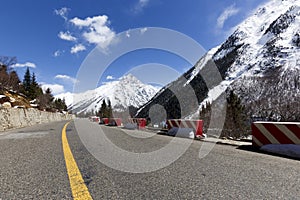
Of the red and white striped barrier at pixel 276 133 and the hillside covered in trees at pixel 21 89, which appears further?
the hillside covered in trees at pixel 21 89

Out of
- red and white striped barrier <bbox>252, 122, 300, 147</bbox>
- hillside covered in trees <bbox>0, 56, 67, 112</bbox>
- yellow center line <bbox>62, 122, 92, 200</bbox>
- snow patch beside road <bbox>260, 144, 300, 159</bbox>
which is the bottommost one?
snow patch beside road <bbox>260, 144, 300, 159</bbox>

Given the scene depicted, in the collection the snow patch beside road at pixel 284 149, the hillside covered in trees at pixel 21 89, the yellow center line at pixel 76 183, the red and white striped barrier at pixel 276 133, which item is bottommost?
the snow patch beside road at pixel 284 149

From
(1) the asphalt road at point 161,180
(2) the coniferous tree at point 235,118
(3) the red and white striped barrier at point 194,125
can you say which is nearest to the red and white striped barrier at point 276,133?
(1) the asphalt road at point 161,180

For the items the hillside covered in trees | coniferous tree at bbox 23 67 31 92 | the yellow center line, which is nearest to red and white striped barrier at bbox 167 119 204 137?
the yellow center line

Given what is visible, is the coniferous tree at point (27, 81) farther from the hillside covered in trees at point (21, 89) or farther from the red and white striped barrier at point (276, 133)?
the red and white striped barrier at point (276, 133)

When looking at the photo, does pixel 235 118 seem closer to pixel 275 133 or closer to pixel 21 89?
pixel 275 133

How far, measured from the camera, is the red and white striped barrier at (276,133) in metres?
5.78

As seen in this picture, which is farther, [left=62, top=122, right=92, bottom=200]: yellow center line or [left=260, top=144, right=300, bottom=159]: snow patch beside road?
[left=260, top=144, right=300, bottom=159]: snow patch beside road

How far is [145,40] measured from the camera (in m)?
16.5

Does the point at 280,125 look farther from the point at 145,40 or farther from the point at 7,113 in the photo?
the point at 7,113

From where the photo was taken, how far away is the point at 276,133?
626cm

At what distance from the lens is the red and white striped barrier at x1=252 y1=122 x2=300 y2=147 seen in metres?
5.78

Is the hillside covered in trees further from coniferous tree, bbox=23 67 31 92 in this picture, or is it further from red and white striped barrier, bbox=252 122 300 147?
red and white striped barrier, bbox=252 122 300 147

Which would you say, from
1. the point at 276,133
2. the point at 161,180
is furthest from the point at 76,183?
the point at 276,133
